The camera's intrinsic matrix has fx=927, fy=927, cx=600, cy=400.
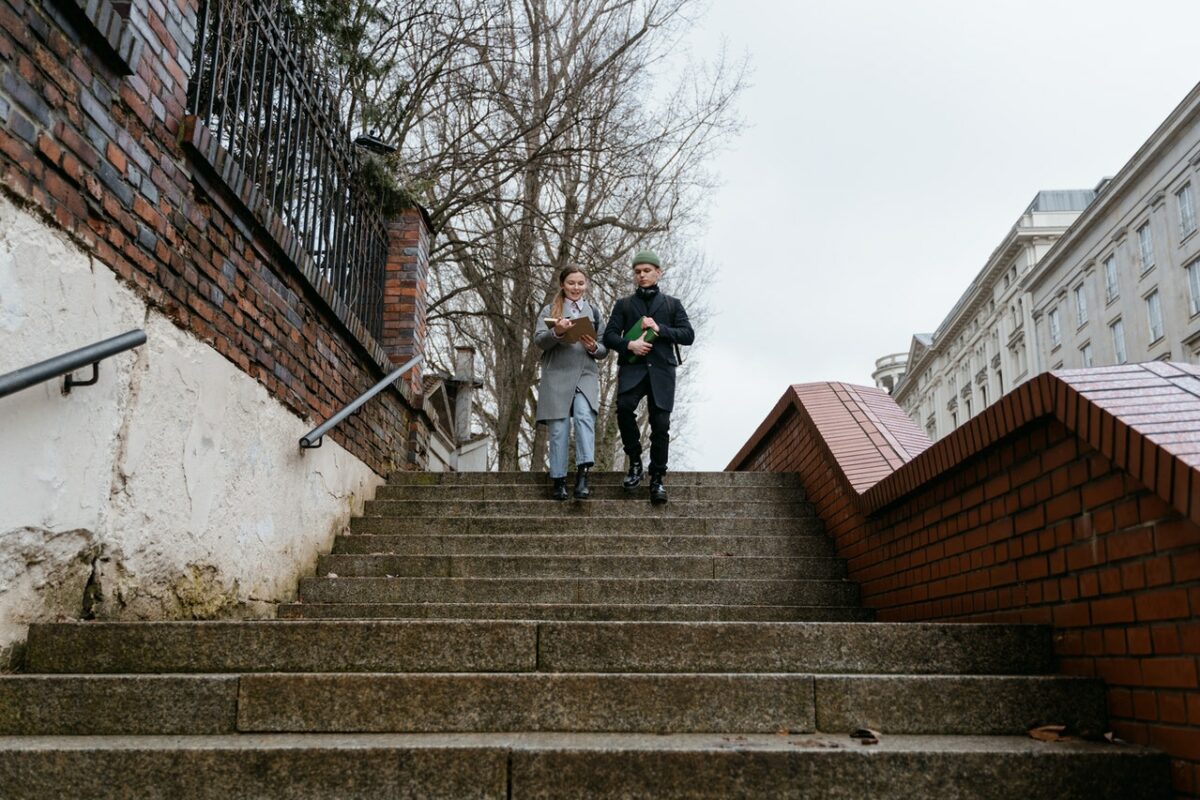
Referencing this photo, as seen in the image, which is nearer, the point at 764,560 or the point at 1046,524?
the point at 1046,524

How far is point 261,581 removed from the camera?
184 inches

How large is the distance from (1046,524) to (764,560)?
7.55ft

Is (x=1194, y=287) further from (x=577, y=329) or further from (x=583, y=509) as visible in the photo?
(x=583, y=509)

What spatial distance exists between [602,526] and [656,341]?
1.37 metres

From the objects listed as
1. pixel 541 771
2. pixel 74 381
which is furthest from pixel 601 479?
pixel 541 771

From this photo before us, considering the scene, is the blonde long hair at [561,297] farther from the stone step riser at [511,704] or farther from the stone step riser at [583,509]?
the stone step riser at [511,704]

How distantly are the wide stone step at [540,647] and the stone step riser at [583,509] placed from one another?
2.93m

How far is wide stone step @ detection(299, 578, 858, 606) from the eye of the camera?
4.88 m

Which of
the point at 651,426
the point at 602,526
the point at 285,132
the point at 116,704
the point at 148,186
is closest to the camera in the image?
the point at 116,704

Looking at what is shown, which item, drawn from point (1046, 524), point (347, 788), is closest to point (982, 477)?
point (1046, 524)

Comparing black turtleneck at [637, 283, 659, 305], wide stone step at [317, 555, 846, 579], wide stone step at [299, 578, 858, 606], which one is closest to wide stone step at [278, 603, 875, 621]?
wide stone step at [299, 578, 858, 606]

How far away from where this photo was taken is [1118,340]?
116 ft

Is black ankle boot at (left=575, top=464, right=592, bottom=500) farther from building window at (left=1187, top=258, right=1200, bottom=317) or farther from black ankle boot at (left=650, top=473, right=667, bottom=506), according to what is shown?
building window at (left=1187, top=258, right=1200, bottom=317)

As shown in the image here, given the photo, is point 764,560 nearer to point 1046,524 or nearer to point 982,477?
point 982,477
